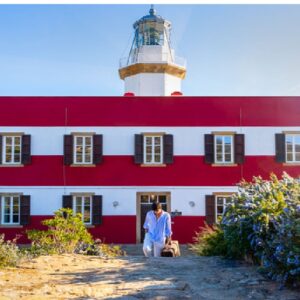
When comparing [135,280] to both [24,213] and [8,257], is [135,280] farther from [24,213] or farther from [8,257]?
[24,213]

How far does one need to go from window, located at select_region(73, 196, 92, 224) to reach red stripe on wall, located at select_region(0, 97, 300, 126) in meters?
2.93

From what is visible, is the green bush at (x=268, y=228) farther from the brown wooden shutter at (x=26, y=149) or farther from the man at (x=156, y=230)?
the brown wooden shutter at (x=26, y=149)

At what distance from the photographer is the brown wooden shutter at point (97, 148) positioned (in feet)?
62.0

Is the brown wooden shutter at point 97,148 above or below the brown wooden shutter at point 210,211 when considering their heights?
above

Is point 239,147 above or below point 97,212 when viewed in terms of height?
above

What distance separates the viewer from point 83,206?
18953mm

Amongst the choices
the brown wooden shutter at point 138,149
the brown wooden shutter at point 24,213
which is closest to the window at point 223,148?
the brown wooden shutter at point 138,149

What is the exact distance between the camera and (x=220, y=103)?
19266mm

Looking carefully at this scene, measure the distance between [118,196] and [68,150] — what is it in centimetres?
267

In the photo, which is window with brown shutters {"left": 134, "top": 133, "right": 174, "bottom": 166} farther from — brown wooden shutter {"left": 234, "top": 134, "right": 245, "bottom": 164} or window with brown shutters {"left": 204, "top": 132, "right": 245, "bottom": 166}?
brown wooden shutter {"left": 234, "top": 134, "right": 245, "bottom": 164}

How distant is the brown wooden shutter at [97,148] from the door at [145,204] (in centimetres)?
213

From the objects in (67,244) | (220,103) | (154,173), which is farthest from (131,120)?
(67,244)

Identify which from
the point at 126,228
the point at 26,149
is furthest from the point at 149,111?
the point at 26,149

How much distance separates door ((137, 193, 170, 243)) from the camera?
18.9 metres
